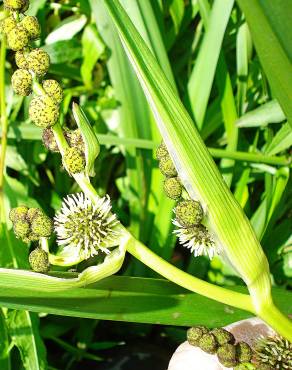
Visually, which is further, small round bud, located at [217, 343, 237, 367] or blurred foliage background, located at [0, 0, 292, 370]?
blurred foliage background, located at [0, 0, 292, 370]

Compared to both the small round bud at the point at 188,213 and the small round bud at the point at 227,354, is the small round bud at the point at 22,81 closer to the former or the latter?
the small round bud at the point at 188,213

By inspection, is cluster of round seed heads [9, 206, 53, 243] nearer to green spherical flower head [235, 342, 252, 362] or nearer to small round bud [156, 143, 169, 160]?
small round bud [156, 143, 169, 160]

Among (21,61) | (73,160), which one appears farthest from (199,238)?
(21,61)

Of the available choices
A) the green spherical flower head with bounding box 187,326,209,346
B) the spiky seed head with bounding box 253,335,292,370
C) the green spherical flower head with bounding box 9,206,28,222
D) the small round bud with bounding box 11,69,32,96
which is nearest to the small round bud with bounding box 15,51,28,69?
the small round bud with bounding box 11,69,32,96

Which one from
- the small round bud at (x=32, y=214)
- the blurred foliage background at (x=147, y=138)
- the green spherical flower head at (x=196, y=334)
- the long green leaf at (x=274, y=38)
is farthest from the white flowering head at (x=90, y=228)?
the blurred foliage background at (x=147, y=138)

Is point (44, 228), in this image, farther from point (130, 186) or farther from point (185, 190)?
point (130, 186)
